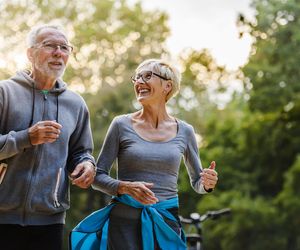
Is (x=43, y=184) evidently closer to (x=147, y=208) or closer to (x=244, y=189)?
(x=147, y=208)

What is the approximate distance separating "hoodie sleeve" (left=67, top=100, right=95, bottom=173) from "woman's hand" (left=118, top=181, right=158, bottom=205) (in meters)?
0.25

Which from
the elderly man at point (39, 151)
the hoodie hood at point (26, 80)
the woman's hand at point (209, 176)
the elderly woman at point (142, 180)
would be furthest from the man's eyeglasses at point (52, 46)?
the woman's hand at point (209, 176)

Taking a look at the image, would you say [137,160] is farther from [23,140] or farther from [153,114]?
[23,140]

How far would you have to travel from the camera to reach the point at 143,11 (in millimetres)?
31734

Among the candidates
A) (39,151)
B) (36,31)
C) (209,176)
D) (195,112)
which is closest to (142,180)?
(209,176)

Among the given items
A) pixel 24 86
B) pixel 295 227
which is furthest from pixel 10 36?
pixel 24 86

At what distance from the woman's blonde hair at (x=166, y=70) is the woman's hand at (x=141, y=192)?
0.69m

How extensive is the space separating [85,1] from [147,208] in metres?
27.7

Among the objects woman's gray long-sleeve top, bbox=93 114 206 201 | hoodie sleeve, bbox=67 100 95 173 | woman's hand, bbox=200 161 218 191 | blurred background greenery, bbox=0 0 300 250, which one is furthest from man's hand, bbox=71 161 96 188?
blurred background greenery, bbox=0 0 300 250

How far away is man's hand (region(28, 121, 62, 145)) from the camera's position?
354 cm

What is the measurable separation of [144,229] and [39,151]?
714 mm

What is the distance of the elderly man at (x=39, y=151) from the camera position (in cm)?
374

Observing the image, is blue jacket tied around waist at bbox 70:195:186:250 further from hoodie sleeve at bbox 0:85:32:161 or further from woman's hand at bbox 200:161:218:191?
hoodie sleeve at bbox 0:85:32:161

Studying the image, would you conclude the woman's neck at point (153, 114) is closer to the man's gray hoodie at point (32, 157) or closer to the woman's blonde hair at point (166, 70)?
the woman's blonde hair at point (166, 70)
